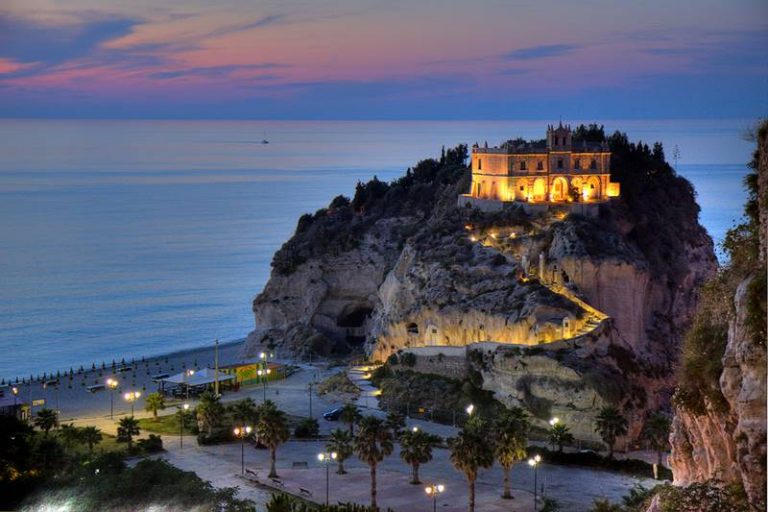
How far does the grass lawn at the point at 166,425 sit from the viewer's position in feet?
189

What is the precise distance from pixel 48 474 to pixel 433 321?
92.5 feet

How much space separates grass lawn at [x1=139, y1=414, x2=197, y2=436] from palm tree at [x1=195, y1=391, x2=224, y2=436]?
6.45ft

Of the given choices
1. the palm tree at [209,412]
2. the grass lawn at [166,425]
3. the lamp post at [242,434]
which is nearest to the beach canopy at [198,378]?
the grass lawn at [166,425]

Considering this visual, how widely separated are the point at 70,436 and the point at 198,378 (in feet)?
49.4

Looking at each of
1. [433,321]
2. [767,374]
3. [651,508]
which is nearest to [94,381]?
[433,321]

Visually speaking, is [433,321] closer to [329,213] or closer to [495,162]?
[495,162]

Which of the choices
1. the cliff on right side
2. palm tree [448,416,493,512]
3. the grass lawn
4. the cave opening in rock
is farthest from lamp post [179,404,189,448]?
the cliff on right side

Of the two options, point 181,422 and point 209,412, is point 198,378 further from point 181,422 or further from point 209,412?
point 209,412

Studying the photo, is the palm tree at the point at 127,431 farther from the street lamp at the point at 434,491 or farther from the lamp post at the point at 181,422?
the street lamp at the point at 434,491

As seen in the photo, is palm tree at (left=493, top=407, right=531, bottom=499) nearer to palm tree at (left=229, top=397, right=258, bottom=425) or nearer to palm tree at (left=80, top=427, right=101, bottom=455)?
palm tree at (left=229, top=397, right=258, bottom=425)

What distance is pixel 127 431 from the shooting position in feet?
178

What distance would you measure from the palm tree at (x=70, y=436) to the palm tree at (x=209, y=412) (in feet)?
19.2

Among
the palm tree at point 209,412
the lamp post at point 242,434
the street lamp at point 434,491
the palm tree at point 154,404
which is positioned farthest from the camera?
the palm tree at point 154,404

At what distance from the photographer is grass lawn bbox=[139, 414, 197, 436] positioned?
5766 centimetres
